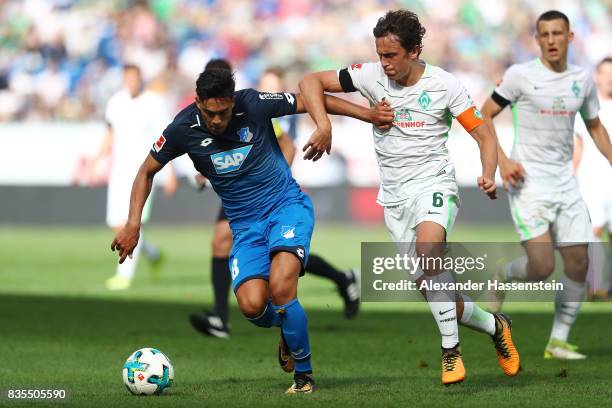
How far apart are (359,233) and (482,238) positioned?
3040 millimetres

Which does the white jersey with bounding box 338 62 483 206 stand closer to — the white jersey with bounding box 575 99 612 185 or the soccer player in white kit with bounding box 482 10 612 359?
the soccer player in white kit with bounding box 482 10 612 359

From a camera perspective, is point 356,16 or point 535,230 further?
point 356,16

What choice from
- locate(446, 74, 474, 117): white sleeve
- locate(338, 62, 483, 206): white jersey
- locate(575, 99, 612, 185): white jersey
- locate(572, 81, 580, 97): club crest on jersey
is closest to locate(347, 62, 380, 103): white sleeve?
locate(338, 62, 483, 206): white jersey

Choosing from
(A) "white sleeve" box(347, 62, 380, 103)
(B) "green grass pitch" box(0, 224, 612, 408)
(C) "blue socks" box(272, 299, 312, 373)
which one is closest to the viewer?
(B) "green grass pitch" box(0, 224, 612, 408)

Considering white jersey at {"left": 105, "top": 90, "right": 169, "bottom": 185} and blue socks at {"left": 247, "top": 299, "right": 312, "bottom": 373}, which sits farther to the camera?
white jersey at {"left": 105, "top": 90, "right": 169, "bottom": 185}

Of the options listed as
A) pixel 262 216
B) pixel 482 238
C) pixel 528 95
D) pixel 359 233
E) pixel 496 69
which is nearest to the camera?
pixel 262 216

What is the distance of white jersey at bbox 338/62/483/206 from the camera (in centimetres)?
718

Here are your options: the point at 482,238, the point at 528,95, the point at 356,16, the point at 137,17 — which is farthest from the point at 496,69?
→ the point at 528,95

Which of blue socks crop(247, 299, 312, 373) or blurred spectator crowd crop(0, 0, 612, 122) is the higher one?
blurred spectator crowd crop(0, 0, 612, 122)

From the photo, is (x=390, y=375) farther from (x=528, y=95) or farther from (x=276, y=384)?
(x=528, y=95)

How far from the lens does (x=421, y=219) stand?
7156 mm

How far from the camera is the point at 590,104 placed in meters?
8.67

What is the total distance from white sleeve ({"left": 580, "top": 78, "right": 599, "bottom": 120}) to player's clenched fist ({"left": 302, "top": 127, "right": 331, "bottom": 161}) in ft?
8.73

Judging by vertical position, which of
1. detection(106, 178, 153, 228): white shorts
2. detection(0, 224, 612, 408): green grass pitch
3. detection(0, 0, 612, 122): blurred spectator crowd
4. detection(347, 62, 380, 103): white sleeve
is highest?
detection(0, 0, 612, 122): blurred spectator crowd
